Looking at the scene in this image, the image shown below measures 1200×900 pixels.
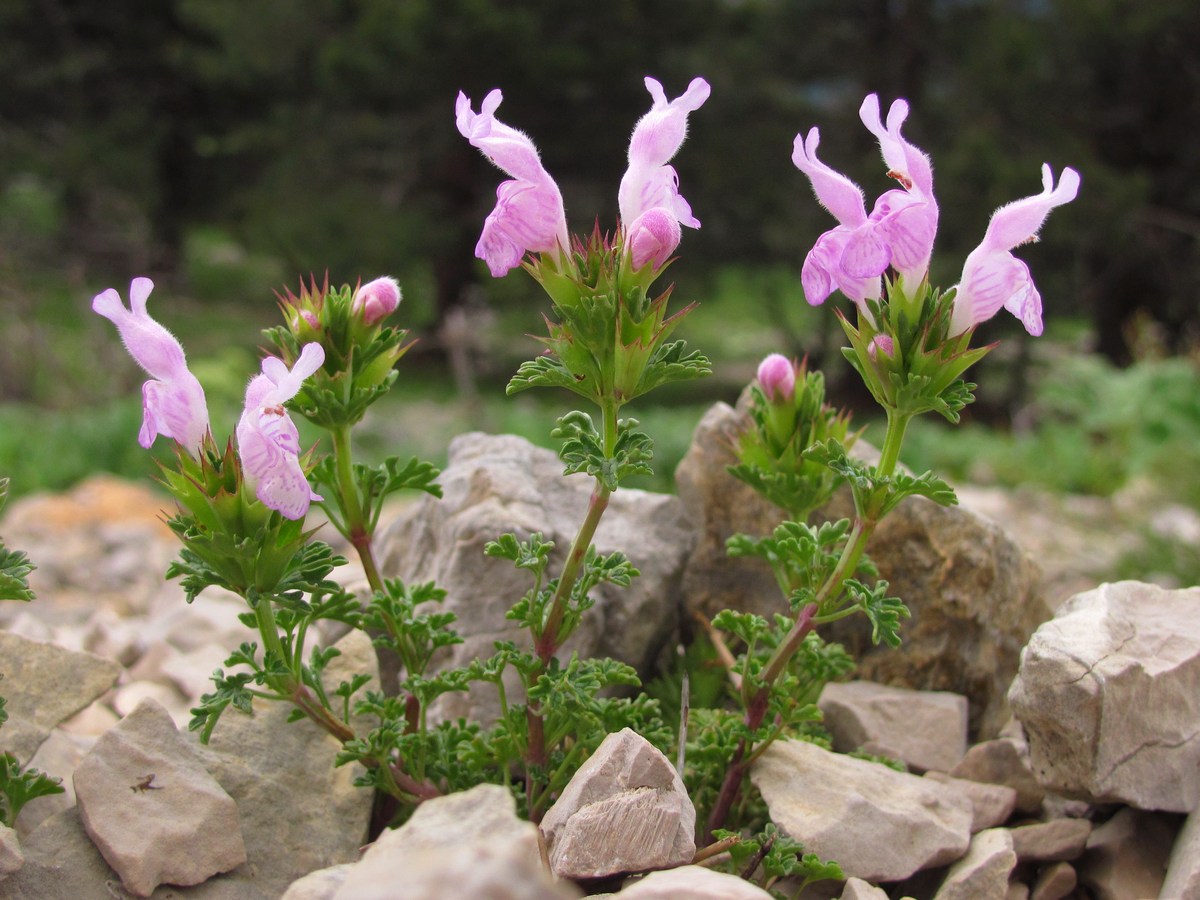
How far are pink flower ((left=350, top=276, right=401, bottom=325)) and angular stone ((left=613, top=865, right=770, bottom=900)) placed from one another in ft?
3.15

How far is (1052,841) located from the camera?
6.25 feet

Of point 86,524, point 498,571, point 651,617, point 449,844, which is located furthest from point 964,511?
point 86,524

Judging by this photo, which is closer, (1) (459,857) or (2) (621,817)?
(1) (459,857)

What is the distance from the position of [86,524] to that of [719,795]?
16.0 ft

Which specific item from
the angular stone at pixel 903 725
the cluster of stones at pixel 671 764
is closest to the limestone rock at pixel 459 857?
the cluster of stones at pixel 671 764

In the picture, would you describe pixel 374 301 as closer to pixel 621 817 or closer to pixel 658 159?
pixel 658 159

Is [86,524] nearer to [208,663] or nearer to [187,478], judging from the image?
[208,663]

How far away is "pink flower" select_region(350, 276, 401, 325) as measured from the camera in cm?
180

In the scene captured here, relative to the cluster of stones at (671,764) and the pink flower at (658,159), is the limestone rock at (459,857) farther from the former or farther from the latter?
the pink flower at (658,159)

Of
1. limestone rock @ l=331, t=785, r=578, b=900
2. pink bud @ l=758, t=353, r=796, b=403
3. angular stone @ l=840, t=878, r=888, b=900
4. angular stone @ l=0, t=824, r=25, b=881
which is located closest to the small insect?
angular stone @ l=0, t=824, r=25, b=881

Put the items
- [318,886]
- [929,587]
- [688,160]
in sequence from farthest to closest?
[688,160] < [929,587] < [318,886]

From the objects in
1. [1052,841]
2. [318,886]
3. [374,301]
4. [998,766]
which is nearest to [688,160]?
[998,766]

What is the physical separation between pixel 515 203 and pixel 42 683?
1.28 m

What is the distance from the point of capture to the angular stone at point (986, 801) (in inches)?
77.3
